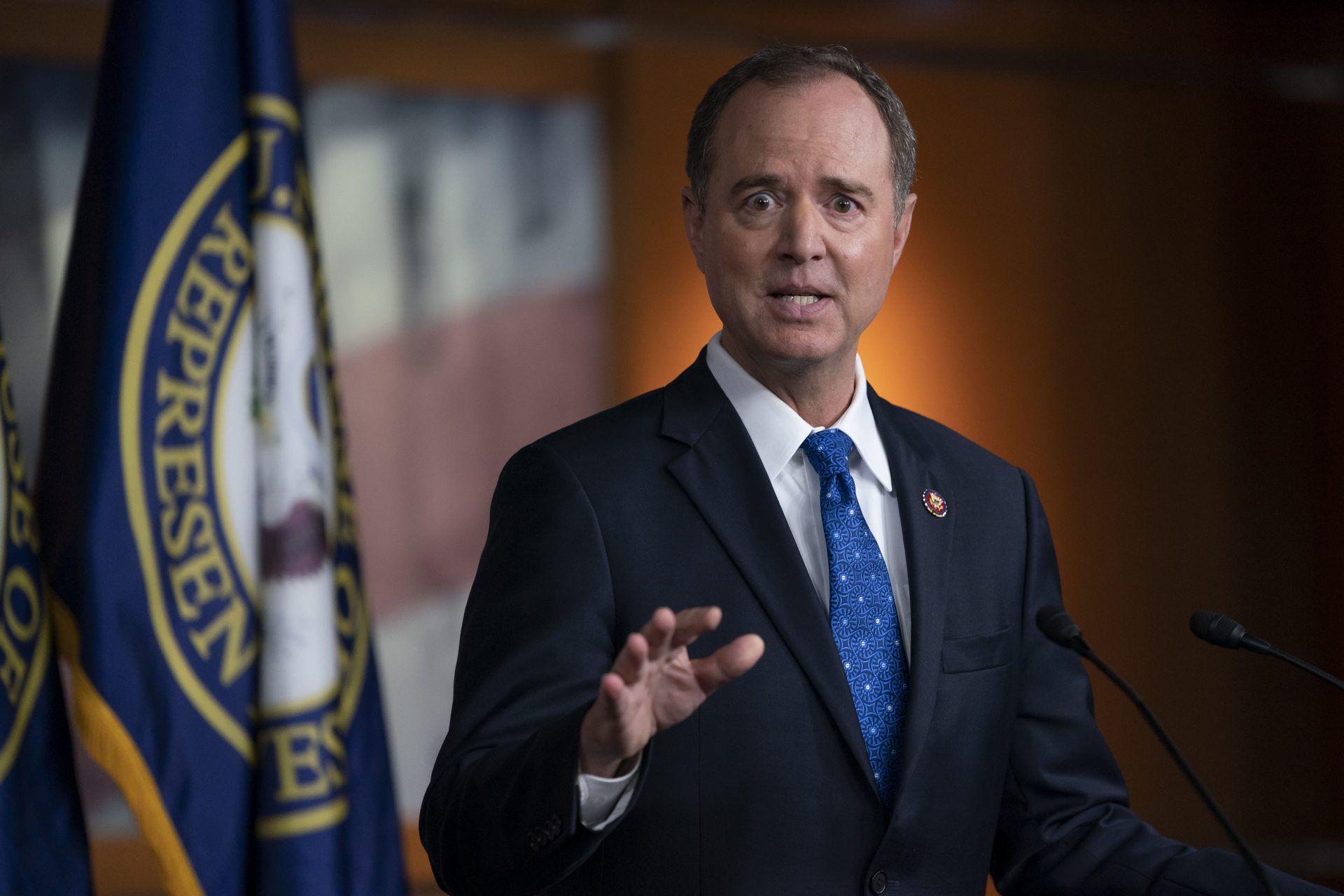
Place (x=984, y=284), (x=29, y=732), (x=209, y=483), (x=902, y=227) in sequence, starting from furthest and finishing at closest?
1. (x=984, y=284)
2. (x=209, y=483)
3. (x=29, y=732)
4. (x=902, y=227)

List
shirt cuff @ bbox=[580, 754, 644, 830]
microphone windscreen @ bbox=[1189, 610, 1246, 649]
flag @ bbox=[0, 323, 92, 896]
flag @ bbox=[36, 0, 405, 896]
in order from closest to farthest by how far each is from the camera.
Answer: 1. shirt cuff @ bbox=[580, 754, 644, 830]
2. microphone windscreen @ bbox=[1189, 610, 1246, 649]
3. flag @ bbox=[0, 323, 92, 896]
4. flag @ bbox=[36, 0, 405, 896]

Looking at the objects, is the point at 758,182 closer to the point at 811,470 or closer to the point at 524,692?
the point at 811,470

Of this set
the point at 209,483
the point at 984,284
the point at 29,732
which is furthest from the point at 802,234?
the point at 984,284

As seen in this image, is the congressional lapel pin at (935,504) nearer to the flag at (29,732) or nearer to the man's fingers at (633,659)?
the man's fingers at (633,659)

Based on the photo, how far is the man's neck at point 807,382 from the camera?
1.50 m

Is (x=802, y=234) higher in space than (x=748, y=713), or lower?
higher

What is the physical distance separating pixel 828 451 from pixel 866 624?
0.19 metres

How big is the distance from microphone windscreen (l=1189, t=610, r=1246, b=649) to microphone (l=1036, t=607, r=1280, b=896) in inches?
0.4

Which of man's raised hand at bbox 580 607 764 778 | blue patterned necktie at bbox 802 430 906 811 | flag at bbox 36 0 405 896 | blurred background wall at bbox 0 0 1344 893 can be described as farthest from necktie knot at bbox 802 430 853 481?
blurred background wall at bbox 0 0 1344 893

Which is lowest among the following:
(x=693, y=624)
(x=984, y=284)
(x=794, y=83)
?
(x=693, y=624)

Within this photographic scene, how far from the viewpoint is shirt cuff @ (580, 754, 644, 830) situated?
1.16m

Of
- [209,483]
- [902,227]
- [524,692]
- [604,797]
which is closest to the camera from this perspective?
[604,797]

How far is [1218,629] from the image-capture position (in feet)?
4.15

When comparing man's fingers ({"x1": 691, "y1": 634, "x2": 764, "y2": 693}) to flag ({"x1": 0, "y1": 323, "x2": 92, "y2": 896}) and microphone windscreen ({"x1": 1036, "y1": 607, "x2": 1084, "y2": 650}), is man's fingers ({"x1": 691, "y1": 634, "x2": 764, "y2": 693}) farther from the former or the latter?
flag ({"x1": 0, "y1": 323, "x2": 92, "y2": 896})
